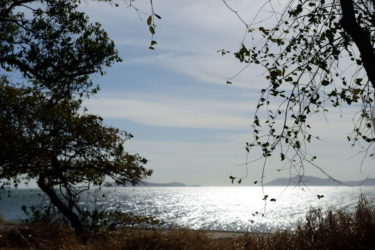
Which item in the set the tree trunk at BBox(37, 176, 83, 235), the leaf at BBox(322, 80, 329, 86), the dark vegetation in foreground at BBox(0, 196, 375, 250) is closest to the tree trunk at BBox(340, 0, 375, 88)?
the leaf at BBox(322, 80, 329, 86)

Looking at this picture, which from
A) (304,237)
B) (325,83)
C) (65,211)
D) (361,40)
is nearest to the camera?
(361,40)

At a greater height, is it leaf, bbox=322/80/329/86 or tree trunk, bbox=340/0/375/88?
tree trunk, bbox=340/0/375/88

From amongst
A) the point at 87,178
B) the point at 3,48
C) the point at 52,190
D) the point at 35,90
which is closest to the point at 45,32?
the point at 3,48

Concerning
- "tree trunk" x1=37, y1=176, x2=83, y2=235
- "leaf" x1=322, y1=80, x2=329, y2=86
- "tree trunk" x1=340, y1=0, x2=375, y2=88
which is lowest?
"tree trunk" x1=37, y1=176, x2=83, y2=235

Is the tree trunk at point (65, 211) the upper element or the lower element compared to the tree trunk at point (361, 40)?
lower

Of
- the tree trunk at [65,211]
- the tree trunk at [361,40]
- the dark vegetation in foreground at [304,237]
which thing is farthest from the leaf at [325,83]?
the tree trunk at [65,211]

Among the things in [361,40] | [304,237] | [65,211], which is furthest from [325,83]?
[65,211]

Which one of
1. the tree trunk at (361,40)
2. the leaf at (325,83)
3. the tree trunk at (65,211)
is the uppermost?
the tree trunk at (361,40)

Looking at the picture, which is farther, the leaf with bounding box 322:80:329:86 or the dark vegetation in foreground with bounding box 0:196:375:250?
the dark vegetation in foreground with bounding box 0:196:375:250

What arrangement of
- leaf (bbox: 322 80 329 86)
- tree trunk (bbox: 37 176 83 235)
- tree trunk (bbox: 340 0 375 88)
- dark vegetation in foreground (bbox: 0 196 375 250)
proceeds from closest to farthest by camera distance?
tree trunk (bbox: 340 0 375 88) → leaf (bbox: 322 80 329 86) → dark vegetation in foreground (bbox: 0 196 375 250) → tree trunk (bbox: 37 176 83 235)

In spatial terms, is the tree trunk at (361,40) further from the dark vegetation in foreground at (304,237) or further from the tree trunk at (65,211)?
the tree trunk at (65,211)

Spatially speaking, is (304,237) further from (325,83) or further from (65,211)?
(65,211)

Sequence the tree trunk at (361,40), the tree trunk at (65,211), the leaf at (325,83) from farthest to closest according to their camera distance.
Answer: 1. the tree trunk at (65,211)
2. the leaf at (325,83)
3. the tree trunk at (361,40)

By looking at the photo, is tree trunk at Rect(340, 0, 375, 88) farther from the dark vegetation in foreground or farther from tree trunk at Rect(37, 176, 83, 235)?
tree trunk at Rect(37, 176, 83, 235)
